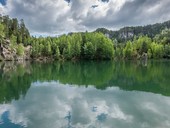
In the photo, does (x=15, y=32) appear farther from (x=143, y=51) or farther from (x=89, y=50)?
(x=143, y=51)

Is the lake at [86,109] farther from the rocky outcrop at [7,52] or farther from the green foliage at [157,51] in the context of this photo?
the green foliage at [157,51]

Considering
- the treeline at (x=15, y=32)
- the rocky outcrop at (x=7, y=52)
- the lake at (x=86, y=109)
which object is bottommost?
the lake at (x=86, y=109)

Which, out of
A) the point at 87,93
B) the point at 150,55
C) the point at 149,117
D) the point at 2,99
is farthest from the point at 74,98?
the point at 150,55

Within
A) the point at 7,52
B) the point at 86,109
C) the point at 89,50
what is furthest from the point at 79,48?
the point at 86,109

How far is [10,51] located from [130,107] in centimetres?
10747

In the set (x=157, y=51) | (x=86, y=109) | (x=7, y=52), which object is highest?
(x=157, y=51)

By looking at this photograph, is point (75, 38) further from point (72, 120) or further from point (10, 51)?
point (72, 120)

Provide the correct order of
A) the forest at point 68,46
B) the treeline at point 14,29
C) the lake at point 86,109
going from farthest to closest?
the treeline at point 14,29
the forest at point 68,46
the lake at point 86,109

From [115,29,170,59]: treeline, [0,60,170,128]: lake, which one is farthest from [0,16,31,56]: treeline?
[0,60,170,128]: lake

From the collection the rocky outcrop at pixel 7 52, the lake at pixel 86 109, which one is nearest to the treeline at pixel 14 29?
the rocky outcrop at pixel 7 52

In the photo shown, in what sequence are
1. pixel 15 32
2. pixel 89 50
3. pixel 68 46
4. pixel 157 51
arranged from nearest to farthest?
pixel 89 50 < pixel 68 46 < pixel 15 32 < pixel 157 51

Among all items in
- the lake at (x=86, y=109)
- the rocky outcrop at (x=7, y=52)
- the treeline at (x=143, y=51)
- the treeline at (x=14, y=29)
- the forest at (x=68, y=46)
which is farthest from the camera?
the treeline at (x=143, y=51)

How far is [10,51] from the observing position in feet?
393

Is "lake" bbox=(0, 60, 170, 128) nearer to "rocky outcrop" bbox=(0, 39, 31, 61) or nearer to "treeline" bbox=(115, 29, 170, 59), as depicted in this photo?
"rocky outcrop" bbox=(0, 39, 31, 61)
